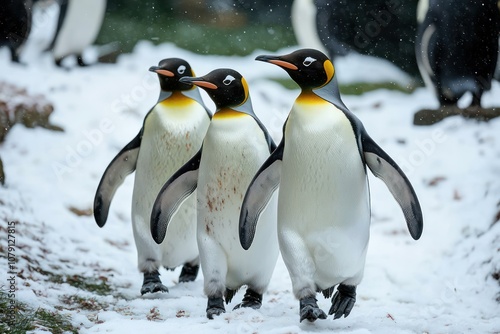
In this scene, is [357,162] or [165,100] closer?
[357,162]

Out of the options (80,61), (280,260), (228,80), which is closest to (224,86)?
(228,80)

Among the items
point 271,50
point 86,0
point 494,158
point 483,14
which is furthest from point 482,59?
point 86,0

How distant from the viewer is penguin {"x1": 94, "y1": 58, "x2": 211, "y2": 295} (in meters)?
2.88

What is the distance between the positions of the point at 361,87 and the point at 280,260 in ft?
7.24

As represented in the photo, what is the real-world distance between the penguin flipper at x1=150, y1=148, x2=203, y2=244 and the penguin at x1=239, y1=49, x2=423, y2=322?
0.37 meters

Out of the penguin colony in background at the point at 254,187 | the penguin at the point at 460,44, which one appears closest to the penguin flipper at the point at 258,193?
the penguin colony in background at the point at 254,187

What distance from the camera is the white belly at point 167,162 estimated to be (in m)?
2.88

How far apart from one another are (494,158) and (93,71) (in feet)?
10.2

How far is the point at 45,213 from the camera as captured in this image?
3.78m

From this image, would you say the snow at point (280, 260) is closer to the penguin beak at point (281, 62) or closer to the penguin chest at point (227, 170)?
the penguin chest at point (227, 170)

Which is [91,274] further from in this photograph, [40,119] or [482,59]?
[482,59]

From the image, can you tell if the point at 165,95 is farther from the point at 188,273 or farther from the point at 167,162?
the point at 188,273

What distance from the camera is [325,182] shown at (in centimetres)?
228

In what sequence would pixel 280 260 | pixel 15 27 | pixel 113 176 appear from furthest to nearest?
pixel 15 27 → pixel 280 260 → pixel 113 176
